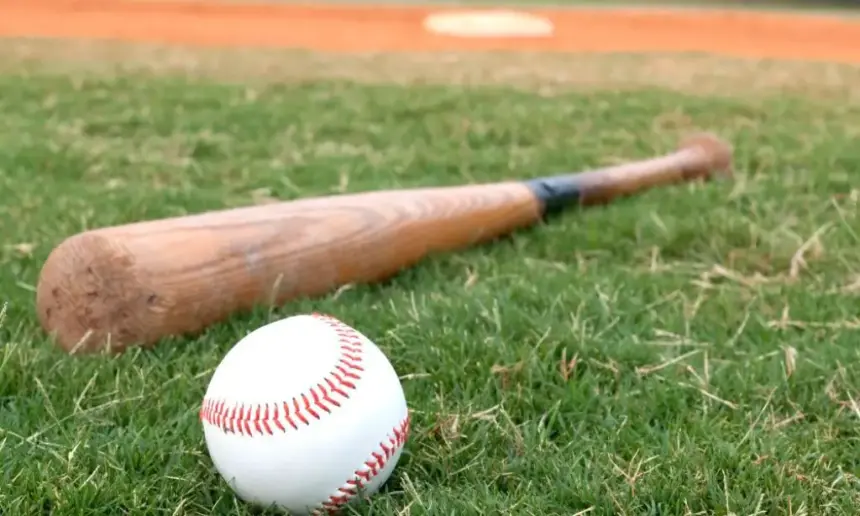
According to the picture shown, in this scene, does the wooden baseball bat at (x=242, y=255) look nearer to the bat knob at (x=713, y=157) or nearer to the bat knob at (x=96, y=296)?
the bat knob at (x=96, y=296)

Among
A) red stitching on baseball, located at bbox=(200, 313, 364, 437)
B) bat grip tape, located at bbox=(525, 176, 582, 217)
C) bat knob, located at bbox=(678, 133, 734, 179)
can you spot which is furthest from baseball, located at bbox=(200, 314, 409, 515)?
bat knob, located at bbox=(678, 133, 734, 179)

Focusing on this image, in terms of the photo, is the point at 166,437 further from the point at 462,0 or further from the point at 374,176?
the point at 462,0

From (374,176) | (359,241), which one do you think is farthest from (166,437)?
(374,176)

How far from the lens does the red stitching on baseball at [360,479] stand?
1.54 m

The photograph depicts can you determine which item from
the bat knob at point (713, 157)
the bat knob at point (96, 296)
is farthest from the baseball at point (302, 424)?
the bat knob at point (713, 157)

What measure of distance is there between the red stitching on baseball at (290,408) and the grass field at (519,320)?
148mm

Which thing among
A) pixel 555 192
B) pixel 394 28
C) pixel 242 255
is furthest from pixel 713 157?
pixel 394 28

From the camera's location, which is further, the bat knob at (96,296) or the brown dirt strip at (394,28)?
the brown dirt strip at (394,28)

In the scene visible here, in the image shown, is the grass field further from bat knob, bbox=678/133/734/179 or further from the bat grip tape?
bat knob, bbox=678/133/734/179

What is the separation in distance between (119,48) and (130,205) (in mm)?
5509

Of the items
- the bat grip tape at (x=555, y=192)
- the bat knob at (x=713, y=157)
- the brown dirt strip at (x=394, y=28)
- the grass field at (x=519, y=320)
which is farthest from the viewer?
the brown dirt strip at (x=394, y=28)

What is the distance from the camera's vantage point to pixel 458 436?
1.76m

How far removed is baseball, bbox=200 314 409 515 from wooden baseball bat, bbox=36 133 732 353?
21.6 inches

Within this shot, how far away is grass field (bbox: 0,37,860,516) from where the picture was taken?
1624 mm
